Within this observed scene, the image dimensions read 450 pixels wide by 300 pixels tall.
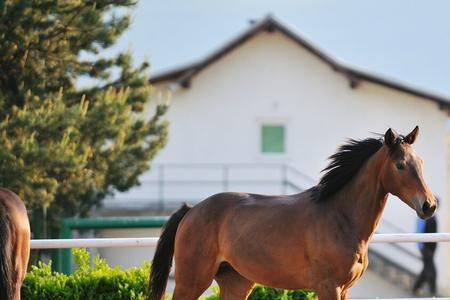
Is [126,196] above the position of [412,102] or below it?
below

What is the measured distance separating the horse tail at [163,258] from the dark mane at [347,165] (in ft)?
4.15

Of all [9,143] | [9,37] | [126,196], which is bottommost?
[126,196]

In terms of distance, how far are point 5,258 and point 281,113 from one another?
67.6ft

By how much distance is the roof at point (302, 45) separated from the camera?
27.3 meters

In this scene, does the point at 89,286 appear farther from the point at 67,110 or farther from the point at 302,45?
the point at 302,45

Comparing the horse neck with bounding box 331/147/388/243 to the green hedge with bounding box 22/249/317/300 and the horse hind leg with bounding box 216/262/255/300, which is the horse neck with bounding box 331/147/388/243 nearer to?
the horse hind leg with bounding box 216/262/255/300

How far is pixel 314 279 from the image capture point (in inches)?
298

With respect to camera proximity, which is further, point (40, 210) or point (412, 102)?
point (412, 102)

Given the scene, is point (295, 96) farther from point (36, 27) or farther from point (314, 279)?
point (314, 279)

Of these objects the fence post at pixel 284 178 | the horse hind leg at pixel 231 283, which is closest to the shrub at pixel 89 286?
the horse hind leg at pixel 231 283

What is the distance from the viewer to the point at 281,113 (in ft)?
91.4

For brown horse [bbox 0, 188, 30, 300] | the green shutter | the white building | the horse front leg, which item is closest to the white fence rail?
brown horse [bbox 0, 188, 30, 300]

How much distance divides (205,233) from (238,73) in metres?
19.9

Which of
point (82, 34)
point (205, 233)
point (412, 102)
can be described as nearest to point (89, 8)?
point (82, 34)
